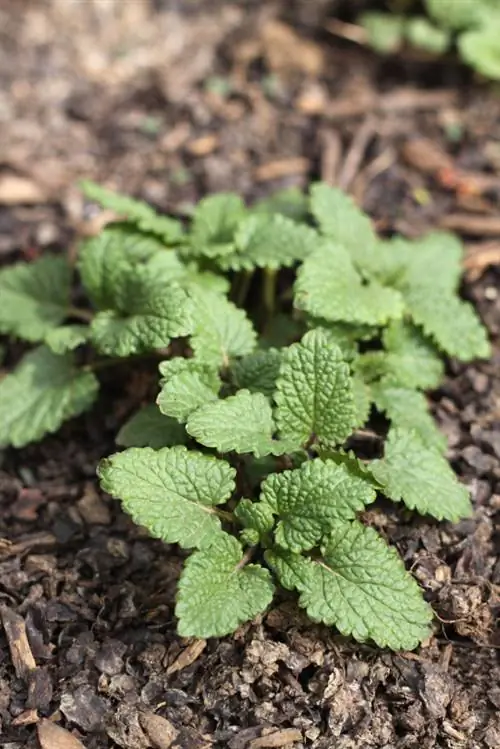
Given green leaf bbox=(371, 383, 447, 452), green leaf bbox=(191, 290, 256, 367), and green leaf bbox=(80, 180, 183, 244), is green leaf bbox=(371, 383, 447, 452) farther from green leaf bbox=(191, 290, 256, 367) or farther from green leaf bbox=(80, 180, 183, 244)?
green leaf bbox=(80, 180, 183, 244)

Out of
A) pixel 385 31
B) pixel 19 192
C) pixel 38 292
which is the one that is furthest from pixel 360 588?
pixel 385 31

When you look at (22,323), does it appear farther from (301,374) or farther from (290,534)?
(290,534)

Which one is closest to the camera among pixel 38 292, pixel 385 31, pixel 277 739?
pixel 277 739

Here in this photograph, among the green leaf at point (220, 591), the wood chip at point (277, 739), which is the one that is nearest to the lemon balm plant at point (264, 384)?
the green leaf at point (220, 591)

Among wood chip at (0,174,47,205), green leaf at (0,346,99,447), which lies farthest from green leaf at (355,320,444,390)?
wood chip at (0,174,47,205)

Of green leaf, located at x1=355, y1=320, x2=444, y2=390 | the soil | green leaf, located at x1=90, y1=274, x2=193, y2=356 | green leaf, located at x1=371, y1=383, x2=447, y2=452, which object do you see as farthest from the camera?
green leaf, located at x1=355, y1=320, x2=444, y2=390

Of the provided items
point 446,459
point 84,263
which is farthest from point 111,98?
point 446,459

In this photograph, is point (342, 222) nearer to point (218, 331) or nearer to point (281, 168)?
point (218, 331)

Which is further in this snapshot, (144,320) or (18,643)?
(144,320)
